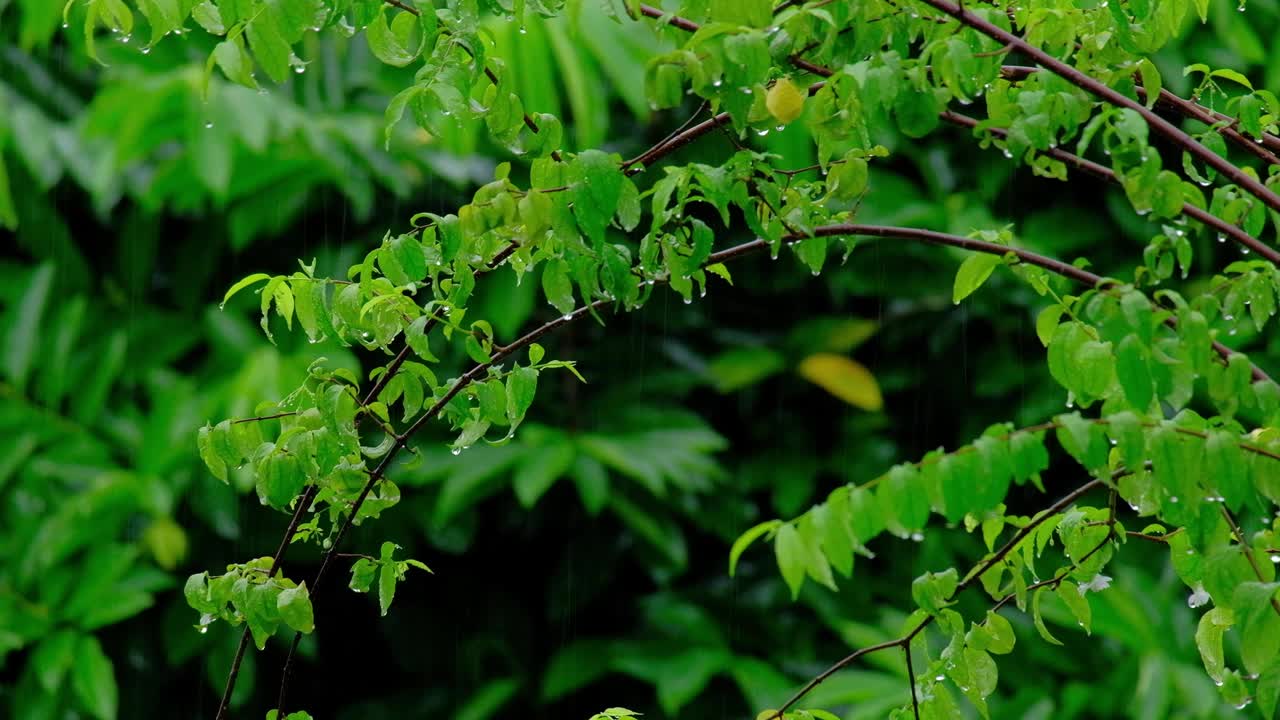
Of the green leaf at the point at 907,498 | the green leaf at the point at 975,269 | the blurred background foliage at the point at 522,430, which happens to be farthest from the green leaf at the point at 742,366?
the green leaf at the point at 907,498

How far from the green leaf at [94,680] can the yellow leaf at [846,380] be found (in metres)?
1.39

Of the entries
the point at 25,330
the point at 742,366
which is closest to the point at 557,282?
the point at 742,366

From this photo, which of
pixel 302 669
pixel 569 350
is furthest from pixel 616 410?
pixel 302 669

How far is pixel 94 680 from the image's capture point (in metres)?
2.46

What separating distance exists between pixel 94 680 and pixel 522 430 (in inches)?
33.2

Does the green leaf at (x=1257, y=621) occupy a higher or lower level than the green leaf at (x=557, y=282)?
lower

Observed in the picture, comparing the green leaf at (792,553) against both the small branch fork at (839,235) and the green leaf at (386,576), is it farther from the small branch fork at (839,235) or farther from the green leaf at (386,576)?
the green leaf at (386,576)

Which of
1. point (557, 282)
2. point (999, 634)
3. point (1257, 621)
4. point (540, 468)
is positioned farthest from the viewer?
point (540, 468)

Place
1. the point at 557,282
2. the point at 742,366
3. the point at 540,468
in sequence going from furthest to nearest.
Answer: the point at 742,366
the point at 540,468
the point at 557,282

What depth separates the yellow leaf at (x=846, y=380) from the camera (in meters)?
2.77

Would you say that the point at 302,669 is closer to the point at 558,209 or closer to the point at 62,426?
the point at 62,426

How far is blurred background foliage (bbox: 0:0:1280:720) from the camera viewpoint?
248cm

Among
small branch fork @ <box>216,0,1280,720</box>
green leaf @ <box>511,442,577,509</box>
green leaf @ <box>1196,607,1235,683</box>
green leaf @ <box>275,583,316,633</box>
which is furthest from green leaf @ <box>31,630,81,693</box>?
green leaf @ <box>1196,607,1235,683</box>

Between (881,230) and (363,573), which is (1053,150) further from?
(363,573)
